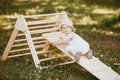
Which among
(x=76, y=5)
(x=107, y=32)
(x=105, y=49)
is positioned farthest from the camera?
(x=76, y=5)

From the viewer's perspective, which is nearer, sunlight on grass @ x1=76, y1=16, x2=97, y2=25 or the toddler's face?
the toddler's face

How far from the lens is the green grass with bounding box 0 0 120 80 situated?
259 inches

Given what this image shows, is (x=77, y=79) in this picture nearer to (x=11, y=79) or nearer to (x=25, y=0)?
(x=11, y=79)

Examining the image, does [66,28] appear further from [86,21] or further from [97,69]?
[86,21]

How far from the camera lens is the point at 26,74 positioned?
649 centimetres

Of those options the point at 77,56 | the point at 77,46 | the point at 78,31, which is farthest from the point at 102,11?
the point at 77,56

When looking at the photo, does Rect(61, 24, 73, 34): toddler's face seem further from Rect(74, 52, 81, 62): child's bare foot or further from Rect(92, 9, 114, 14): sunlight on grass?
Rect(92, 9, 114, 14): sunlight on grass

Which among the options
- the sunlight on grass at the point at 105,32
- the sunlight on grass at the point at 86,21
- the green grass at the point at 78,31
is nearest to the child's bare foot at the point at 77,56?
the green grass at the point at 78,31

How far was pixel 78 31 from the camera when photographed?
32.6 feet

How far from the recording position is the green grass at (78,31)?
6.59 m

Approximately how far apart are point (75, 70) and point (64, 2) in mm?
6686

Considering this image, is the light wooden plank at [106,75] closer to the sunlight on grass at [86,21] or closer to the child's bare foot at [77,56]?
the child's bare foot at [77,56]

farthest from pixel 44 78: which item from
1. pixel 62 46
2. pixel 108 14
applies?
pixel 108 14

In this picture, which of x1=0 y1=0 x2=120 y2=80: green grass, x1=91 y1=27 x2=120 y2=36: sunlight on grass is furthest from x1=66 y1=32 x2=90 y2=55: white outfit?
x1=91 y1=27 x2=120 y2=36: sunlight on grass
